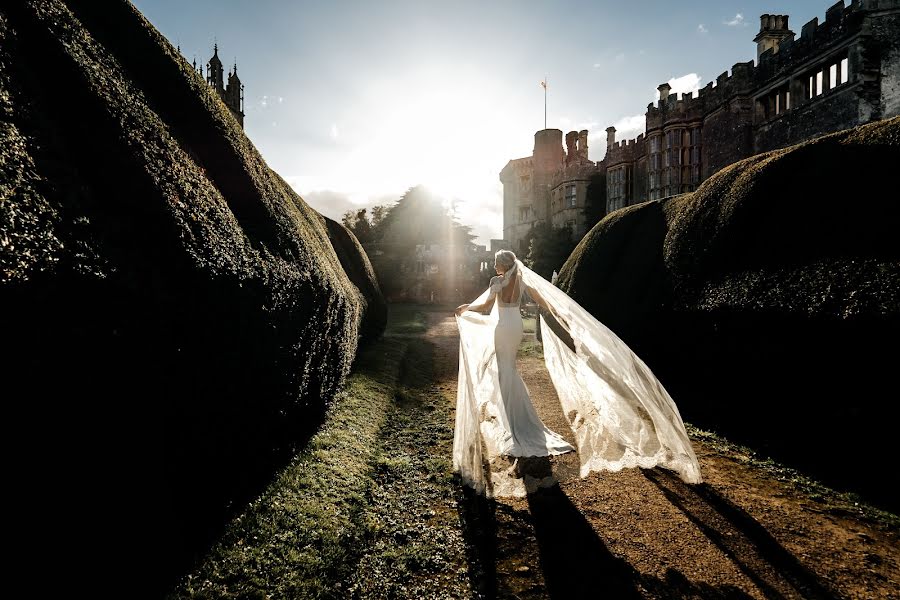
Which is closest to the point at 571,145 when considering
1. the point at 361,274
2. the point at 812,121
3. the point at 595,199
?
the point at 595,199

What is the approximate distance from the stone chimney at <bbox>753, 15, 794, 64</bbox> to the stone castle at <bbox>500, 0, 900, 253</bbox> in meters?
0.06

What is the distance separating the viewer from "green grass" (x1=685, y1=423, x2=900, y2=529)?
13.6ft

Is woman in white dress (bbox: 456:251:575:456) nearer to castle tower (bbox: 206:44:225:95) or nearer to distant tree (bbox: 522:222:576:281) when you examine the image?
distant tree (bbox: 522:222:576:281)

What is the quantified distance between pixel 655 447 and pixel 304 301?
502 cm

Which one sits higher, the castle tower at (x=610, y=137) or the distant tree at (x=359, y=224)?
the castle tower at (x=610, y=137)

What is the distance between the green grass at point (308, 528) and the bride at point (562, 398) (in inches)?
51.3

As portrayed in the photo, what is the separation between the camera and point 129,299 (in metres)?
2.80

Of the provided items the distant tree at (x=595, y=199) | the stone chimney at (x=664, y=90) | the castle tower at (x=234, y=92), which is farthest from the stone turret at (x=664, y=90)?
the castle tower at (x=234, y=92)

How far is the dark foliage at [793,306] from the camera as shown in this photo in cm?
458

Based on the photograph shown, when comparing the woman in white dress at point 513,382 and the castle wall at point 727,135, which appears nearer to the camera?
the woman in white dress at point 513,382

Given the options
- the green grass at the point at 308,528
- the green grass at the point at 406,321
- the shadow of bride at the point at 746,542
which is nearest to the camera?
the green grass at the point at 308,528

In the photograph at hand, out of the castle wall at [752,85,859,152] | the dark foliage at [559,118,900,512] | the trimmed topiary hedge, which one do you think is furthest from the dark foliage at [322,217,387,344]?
the castle wall at [752,85,859,152]

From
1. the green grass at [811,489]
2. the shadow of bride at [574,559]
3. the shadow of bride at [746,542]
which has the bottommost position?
the shadow of bride at [574,559]

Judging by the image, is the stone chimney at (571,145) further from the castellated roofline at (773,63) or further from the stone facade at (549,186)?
the castellated roofline at (773,63)
